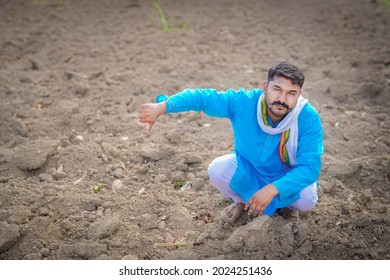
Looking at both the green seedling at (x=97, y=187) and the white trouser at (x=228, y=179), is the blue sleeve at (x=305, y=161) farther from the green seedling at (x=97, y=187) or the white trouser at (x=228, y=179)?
the green seedling at (x=97, y=187)

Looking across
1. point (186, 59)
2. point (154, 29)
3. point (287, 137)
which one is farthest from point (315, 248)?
point (154, 29)

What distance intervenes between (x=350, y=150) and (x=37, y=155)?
2.37 meters

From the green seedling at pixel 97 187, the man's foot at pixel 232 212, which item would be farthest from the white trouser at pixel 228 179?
the green seedling at pixel 97 187

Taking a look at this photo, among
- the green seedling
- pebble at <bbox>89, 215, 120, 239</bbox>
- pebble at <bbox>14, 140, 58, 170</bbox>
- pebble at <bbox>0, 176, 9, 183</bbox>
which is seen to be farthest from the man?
pebble at <bbox>0, 176, 9, 183</bbox>

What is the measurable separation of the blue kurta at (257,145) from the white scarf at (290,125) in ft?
0.10

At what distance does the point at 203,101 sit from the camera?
8.06 ft

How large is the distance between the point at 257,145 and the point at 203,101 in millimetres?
399

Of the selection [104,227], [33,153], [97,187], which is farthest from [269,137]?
[33,153]

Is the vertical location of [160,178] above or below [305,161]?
below

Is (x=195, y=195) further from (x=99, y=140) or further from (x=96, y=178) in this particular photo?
(x=99, y=140)

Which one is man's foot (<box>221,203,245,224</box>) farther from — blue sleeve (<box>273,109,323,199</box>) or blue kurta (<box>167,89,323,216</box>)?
blue sleeve (<box>273,109,323,199</box>)

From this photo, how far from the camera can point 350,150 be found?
3.45 metres

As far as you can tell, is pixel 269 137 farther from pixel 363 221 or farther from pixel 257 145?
pixel 363 221

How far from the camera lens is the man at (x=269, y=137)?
2.35m
